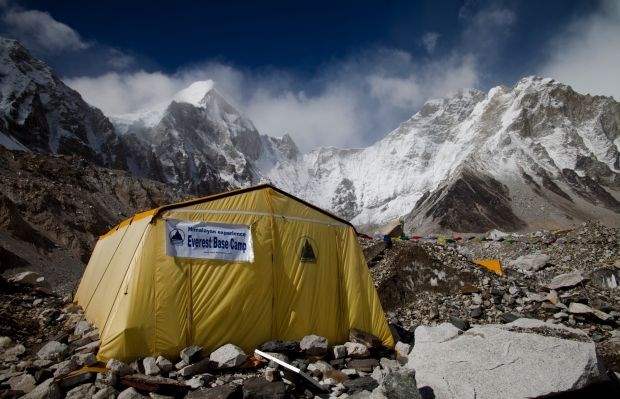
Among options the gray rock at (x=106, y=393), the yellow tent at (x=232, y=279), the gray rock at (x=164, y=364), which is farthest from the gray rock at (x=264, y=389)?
the gray rock at (x=106, y=393)

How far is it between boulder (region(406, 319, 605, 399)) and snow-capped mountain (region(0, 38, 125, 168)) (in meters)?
80.2

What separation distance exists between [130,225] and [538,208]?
372ft

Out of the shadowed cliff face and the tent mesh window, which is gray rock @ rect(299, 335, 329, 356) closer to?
the tent mesh window

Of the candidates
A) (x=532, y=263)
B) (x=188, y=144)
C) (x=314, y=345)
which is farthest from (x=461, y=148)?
(x=314, y=345)

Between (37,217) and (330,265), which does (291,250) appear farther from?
(37,217)

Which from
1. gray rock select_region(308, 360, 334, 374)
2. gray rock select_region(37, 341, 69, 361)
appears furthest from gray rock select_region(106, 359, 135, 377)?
gray rock select_region(308, 360, 334, 374)

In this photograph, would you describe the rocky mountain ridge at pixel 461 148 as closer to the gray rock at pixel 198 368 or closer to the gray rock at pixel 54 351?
the gray rock at pixel 54 351

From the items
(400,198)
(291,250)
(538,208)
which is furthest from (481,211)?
(291,250)

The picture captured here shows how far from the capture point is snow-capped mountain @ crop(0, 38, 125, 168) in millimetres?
75062

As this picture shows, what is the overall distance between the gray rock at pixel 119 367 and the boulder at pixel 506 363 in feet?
15.0

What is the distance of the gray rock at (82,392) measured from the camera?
18.0ft

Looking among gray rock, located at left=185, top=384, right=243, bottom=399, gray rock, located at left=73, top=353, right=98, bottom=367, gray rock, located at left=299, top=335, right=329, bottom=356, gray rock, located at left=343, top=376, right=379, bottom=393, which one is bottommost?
gray rock, located at left=343, top=376, right=379, bottom=393

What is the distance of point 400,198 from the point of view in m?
192

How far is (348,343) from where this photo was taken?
8125 mm
